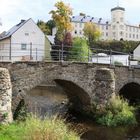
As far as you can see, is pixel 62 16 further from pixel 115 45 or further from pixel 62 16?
pixel 115 45

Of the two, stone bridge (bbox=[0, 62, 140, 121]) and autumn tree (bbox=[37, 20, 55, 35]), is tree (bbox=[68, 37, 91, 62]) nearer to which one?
stone bridge (bbox=[0, 62, 140, 121])

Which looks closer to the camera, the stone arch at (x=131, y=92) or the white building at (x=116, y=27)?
the stone arch at (x=131, y=92)

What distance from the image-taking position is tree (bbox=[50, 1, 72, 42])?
211 ft

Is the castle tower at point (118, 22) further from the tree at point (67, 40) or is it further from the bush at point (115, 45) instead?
the tree at point (67, 40)

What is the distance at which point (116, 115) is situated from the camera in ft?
73.0

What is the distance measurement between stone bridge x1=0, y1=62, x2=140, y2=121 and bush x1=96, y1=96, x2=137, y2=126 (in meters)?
0.74

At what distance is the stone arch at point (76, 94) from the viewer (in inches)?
952

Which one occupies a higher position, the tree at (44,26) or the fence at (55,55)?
the tree at (44,26)

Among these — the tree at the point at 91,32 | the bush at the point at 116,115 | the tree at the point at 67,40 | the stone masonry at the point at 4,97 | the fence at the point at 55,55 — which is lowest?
the bush at the point at 116,115

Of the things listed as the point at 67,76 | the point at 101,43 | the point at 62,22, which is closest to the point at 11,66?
the point at 67,76

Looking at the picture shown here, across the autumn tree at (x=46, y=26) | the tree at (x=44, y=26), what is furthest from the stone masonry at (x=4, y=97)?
the tree at (x=44, y=26)

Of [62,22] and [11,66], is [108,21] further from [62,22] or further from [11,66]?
[11,66]

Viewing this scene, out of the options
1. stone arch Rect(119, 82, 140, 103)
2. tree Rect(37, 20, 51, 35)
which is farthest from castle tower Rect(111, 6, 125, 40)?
stone arch Rect(119, 82, 140, 103)

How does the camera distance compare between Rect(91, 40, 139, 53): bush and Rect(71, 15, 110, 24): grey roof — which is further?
Rect(71, 15, 110, 24): grey roof
